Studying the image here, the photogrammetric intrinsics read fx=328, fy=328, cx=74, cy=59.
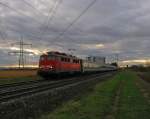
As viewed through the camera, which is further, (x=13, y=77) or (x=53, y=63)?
(x=13, y=77)

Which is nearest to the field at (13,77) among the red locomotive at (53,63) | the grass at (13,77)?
the grass at (13,77)

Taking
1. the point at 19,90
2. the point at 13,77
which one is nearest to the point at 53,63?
the point at 13,77

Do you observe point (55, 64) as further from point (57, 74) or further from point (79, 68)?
point (79, 68)

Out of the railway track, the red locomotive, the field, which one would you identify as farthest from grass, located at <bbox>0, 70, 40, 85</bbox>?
the railway track

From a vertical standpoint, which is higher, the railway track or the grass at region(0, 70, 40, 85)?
the grass at region(0, 70, 40, 85)

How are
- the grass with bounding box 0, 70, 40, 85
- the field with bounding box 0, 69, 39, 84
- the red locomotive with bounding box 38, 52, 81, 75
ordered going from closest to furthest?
the grass with bounding box 0, 70, 40, 85 < the red locomotive with bounding box 38, 52, 81, 75 < the field with bounding box 0, 69, 39, 84

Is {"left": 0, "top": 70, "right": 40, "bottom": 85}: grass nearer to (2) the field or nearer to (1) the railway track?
(2) the field

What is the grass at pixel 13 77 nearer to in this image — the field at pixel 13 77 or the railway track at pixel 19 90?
the field at pixel 13 77

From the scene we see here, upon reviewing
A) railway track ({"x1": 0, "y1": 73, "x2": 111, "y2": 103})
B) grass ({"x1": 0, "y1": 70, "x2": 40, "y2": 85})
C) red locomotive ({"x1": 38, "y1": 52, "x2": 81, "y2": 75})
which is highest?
red locomotive ({"x1": 38, "y1": 52, "x2": 81, "y2": 75})

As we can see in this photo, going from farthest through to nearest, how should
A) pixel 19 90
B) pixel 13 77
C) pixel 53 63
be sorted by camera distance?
pixel 13 77 < pixel 53 63 < pixel 19 90

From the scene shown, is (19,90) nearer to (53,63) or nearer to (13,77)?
(53,63)

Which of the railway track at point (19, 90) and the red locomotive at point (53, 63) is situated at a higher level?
the red locomotive at point (53, 63)

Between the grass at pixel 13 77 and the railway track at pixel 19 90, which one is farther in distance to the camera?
the grass at pixel 13 77

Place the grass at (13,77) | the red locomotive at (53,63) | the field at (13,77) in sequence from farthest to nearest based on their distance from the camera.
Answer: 1. the field at (13,77)
2. the red locomotive at (53,63)
3. the grass at (13,77)
